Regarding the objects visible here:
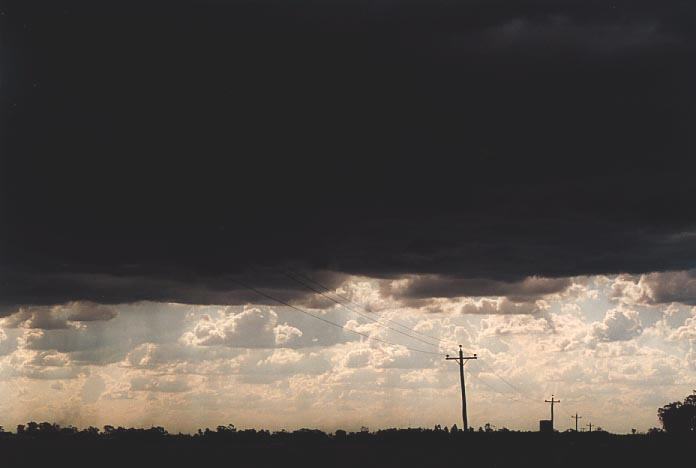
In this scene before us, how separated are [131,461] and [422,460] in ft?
60.0

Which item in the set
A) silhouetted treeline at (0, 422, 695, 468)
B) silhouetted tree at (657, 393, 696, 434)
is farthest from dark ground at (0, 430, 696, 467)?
silhouetted tree at (657, 393, 696, 434)

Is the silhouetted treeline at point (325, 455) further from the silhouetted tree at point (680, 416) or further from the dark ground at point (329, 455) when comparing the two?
the silhouetted tree at point (680, 416)

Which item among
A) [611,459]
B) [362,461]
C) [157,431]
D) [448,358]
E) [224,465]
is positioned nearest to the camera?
[224,465]

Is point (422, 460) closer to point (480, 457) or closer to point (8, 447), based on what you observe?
point (480, 457)

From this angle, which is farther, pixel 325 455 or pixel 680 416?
pixel 680 416

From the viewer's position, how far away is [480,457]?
61625 millimetres

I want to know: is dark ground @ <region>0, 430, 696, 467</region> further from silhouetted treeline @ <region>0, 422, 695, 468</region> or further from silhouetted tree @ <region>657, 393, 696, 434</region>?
silhouetted tree @ <region>657, 393, 696, 434</region>

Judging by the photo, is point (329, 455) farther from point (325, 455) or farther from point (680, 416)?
point (680, 416)

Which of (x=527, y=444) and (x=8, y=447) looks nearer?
(x=8, y=447)

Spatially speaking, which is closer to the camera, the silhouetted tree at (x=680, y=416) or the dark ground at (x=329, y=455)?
the dark ground at (x=329, y=455)

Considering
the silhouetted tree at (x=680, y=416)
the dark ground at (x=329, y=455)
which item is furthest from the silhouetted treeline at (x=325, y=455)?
the silhouetted tree at (x=680, y=416)

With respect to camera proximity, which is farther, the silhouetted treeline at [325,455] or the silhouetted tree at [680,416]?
the silhouetted tree at [680,416]

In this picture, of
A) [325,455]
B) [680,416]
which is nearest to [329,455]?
[325,455]

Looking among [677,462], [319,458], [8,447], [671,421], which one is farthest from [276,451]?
[671,421]
